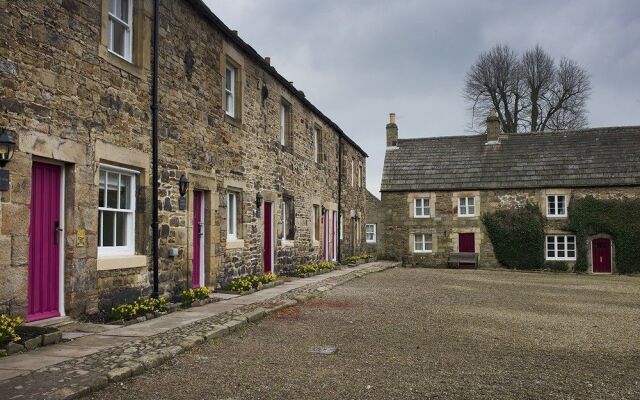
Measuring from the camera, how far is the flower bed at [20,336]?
6016 mm

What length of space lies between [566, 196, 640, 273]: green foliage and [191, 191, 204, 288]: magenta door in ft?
67.4

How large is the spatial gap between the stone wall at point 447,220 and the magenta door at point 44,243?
905 inches

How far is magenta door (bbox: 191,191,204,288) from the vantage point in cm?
1171

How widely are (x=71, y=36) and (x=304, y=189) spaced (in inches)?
462

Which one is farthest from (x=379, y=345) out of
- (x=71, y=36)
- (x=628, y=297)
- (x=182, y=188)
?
(x=628, y=297)

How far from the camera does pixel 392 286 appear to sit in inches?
611

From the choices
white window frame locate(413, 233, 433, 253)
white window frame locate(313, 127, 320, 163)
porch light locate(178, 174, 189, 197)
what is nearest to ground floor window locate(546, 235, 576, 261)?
white window frame locate(413, 233, 433, 253)

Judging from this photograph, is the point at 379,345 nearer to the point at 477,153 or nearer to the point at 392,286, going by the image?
the point at 392,286

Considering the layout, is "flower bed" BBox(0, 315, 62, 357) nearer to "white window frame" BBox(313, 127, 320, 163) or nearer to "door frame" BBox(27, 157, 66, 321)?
"door frame" BBox(27, 157, 66, 321)

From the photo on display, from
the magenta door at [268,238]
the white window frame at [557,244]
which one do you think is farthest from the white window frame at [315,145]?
the white window frame at [557,244]

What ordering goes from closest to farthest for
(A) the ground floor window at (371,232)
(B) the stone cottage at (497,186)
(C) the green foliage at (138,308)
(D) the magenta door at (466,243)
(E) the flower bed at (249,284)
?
1. (C) the green foliage at (138,308)
2. (E) the flower bed at (249,284)
3. (B) the stone cottage at (497,186)
4. (D) the magenta door at (466,243)
5. (A) the ground floor window at (371,232)

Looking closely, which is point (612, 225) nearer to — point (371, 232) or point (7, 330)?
point (371, 232)

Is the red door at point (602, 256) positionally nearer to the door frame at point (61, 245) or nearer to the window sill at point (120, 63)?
the window sill at point (120, 63)

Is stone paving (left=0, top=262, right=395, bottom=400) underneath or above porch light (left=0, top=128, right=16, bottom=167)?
underneath
